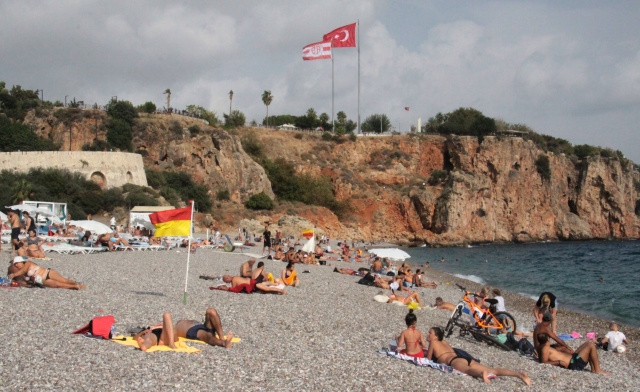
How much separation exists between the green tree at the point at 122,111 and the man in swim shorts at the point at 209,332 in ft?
166

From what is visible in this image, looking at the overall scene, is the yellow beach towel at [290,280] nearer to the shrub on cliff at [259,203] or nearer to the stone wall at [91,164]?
the stone wall at [91,164]

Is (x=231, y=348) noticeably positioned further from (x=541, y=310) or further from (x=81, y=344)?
(x=541, y=310)

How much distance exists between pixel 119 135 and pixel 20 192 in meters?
20.2

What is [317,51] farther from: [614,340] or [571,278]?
[614,340]

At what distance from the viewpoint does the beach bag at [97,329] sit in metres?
7.88

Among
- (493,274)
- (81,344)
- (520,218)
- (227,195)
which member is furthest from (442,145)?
(81,344)

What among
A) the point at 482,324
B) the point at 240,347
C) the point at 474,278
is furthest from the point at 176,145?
the point at 240,347

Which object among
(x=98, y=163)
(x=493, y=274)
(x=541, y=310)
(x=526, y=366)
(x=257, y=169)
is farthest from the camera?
(x=257, y=169)

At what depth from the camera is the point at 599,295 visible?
896 inches

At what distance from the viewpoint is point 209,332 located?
329 inches

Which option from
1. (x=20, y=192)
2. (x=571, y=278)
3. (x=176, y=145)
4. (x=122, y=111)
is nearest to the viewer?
(x=571, y=278)

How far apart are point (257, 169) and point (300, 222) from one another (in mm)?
10444

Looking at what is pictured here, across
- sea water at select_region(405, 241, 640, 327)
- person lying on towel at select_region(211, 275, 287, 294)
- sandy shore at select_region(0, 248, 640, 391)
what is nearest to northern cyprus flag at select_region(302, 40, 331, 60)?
sea water at select_region(405, 241, 640, 327)

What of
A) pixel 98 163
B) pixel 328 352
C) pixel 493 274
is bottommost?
pixel 493 274
